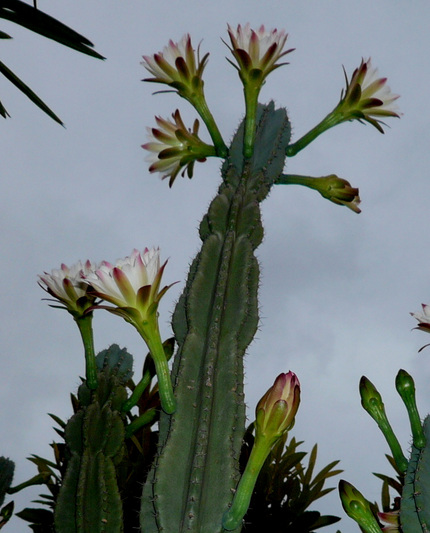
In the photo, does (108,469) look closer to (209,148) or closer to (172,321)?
(172,321)

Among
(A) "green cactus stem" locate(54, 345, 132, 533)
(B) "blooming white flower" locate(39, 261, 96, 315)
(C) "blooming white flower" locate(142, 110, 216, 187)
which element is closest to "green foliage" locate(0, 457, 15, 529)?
(A) "green cactus stem" locate(54, 345, 132, 533)

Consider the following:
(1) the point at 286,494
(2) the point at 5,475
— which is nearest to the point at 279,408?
(2) the point at 5,475

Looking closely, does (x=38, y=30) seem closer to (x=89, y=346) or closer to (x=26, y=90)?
Answer: (x=26, y=90)

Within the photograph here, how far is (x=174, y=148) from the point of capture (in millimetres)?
1745

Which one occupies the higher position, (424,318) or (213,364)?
(424,318)

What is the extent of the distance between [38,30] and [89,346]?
1328mm

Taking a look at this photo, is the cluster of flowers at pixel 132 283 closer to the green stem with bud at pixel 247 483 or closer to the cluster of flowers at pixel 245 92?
the green stem with bud at pixel 247 483

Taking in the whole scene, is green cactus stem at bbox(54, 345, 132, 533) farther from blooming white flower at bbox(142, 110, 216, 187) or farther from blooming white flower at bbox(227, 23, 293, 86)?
blooming white flower at bbox(227, 23, 293, 86)

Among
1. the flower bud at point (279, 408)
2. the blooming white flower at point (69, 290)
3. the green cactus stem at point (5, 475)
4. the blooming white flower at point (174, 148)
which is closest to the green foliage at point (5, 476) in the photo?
the green cactus stem at point (5, 475)

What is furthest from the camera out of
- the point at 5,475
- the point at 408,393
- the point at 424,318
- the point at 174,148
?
the point at 5,475

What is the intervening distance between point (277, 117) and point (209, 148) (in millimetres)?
213

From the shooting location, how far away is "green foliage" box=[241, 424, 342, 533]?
2.59 meters

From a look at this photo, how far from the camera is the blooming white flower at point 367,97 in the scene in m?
1.74

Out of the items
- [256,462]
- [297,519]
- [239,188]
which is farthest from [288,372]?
[297,519]
